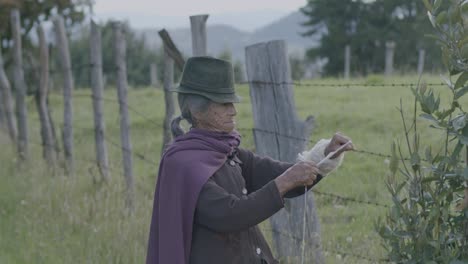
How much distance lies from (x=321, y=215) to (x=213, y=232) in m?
3.41

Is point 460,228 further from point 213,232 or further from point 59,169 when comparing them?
point 59,169

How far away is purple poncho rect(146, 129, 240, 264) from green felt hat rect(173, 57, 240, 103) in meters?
0.18

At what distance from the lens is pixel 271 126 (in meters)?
4.96

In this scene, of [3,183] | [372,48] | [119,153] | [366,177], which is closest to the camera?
[366,177]

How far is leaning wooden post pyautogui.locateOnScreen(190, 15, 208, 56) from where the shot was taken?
5.46 meters

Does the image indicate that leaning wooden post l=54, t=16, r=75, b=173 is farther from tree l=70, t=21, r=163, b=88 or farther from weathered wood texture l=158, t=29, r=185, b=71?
tree l=70, t=21, r=163, b=88

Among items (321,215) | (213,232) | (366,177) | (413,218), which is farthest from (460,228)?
(366,177)

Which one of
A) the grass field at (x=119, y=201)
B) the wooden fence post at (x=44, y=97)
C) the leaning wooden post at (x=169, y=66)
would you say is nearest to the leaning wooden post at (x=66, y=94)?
the grass field at (x=119, y=201)

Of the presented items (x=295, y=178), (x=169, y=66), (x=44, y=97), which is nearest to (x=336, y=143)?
(x=295, y=178)

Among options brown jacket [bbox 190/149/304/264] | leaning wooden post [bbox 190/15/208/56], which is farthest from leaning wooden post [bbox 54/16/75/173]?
brown jacket [bbox 190/149/304/264]

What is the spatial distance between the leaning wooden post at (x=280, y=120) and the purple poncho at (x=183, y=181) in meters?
1.48

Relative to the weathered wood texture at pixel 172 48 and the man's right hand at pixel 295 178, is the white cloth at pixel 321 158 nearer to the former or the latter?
the man's right hand at pixel 295 178

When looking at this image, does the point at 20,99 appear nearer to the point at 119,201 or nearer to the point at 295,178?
the point at 119,201

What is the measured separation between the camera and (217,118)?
3.38 metres
